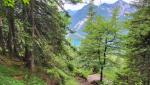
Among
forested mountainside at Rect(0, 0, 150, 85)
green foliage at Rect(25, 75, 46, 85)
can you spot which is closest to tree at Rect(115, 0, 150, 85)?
forested mountainside at Rect(0, 0, 150, 85)

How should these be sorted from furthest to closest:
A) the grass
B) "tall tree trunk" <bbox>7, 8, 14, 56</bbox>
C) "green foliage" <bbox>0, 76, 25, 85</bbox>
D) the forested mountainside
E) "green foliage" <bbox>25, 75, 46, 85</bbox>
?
"tall tree trunk" <bbox>7, 8, 14, 56</bbox>, the forested mountainside, "green foliage" <bbox>25, 75, 46, 85</bbox>, the grass, "green foliage" <bbox>0, 76, 25, 85</bbox>

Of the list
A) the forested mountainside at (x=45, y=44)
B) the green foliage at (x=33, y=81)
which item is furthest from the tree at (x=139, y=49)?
the green foliage at (x=33, y=81)

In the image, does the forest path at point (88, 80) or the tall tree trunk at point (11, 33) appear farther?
the forest path at point (88, 80)

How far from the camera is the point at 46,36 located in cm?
2473

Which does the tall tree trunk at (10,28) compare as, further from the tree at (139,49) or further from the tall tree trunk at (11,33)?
the tree at (139,49)

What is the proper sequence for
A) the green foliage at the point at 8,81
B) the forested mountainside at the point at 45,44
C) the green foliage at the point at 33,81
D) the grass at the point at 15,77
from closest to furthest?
the green foliage at the point at 8,81
the grass at the point at 15,77
the green foliage at the point at 33,81
the forested mountainside at the point at 45,44

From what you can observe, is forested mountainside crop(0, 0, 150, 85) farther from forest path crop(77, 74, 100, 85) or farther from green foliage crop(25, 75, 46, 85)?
forest path crop(77, 74, 100, 85)

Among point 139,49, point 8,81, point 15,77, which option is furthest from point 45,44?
point 139,49

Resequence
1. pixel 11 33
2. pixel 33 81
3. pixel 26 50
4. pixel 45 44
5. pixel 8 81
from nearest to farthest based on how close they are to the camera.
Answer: pixel 8 81 → pixel 33 81 → pixel 45 44 → pixel 11 33 → pixel 26 50

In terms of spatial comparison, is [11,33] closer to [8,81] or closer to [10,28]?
[10,28]

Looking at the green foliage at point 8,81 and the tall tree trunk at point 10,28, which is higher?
the tall tree trunk at point 10,28

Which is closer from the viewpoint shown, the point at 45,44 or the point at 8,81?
the point at 8,81

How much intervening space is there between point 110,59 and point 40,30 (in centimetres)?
1595

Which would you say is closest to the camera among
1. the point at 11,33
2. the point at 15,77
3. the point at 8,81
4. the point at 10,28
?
the point at 8,81
